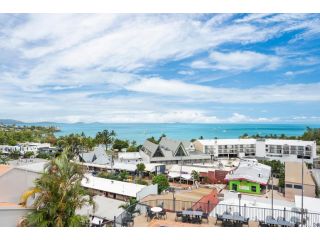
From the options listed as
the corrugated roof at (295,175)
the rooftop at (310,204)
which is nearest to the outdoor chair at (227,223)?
the rooftop at (310,204)

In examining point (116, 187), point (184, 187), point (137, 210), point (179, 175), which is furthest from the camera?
point (179, 175)

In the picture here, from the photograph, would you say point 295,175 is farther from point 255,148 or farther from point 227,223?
point 255,148

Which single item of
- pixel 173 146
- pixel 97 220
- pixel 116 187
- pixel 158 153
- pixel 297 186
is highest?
pixel 173 146

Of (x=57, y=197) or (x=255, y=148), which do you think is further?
(x=255, y=148)

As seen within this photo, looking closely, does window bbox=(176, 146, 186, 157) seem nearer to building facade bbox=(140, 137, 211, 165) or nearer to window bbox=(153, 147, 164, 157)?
building facade bbox=(140, 137, 211, 165)

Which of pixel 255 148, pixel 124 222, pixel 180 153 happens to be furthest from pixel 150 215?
pixel 255 148

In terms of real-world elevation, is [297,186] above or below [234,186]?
above

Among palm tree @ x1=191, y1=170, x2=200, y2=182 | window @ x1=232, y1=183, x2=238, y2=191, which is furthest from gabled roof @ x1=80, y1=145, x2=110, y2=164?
window @ x1=232, y1=183, x2=238, y2=191

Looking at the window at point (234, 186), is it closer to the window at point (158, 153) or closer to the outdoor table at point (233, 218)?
the window at point (158, 153)
